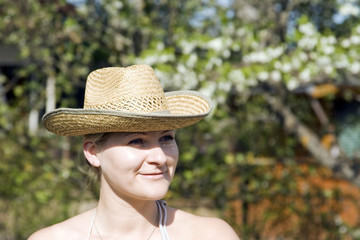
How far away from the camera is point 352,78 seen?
17.2 feet

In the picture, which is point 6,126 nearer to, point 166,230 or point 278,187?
point 278,187

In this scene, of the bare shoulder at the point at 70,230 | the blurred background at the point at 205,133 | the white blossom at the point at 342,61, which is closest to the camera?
the bare shoulder at the point at 70,230

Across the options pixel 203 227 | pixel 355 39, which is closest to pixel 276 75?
pixel 355 39

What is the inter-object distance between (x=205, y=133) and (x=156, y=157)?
3.92 m

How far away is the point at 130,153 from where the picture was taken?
7.48 ft

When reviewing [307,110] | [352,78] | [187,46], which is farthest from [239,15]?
[307,110]

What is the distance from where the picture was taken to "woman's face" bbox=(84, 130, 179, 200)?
89.1 inches

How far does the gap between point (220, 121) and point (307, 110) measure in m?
1.37

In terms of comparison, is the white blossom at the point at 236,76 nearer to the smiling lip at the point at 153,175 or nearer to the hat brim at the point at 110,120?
the hat brim at the point at 110,120

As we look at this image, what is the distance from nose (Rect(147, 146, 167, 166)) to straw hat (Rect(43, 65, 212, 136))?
3.5 inches

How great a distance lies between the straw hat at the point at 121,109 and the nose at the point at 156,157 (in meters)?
0.09

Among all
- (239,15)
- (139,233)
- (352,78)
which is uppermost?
(239,15)

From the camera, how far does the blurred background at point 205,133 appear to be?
18.3ft

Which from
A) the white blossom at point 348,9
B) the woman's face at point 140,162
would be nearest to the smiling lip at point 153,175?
the woman's face at point 140,162
